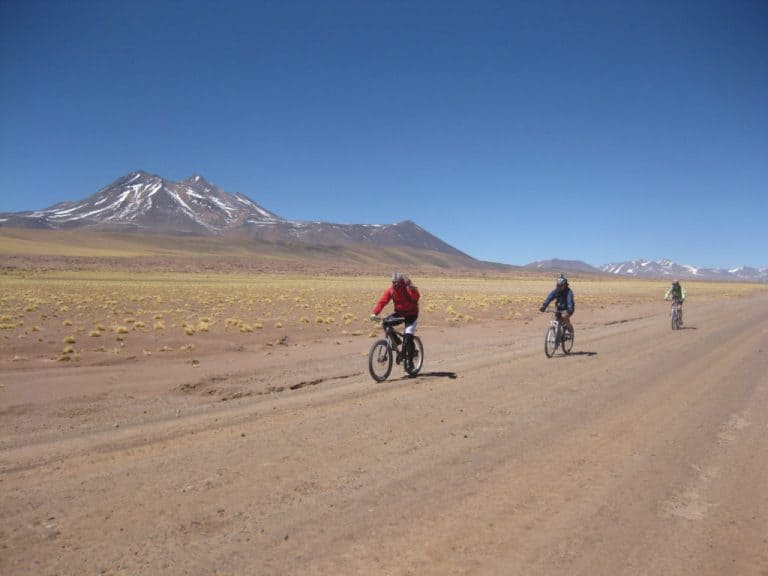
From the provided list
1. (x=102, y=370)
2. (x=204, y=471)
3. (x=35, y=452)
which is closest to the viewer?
(x=204, y=471)

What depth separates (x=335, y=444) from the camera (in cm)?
650

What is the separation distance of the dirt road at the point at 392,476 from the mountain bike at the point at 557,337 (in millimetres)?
2959

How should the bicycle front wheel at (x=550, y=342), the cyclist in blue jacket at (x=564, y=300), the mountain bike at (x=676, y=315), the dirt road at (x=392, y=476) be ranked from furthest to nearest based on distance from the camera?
the mountain bike at (x=676, y=315) < the cyclist in blue jacket at (x=564, y=300) < the bicycle front wheel at (x=550, y=342) < the dirt road at (x=392, y=476)

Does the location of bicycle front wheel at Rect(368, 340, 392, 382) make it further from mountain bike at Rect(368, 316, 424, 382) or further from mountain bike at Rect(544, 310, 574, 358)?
mountain bike at Rect(544, 310, 574, 358)

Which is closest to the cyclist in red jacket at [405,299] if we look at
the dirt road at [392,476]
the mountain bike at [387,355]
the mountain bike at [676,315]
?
the mountain bike at [387,355]

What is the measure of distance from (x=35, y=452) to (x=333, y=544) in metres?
4.48

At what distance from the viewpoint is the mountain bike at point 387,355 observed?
1058 cm

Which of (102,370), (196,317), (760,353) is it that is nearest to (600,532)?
(102,370)

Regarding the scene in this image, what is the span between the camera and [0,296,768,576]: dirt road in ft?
13.0

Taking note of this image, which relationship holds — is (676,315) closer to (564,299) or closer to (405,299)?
(564,299)

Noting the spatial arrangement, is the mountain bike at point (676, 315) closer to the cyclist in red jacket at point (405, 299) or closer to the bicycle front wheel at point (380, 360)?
the cyclist in red jacket at point (405, 299)

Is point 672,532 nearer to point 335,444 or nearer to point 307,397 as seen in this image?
point 335,444

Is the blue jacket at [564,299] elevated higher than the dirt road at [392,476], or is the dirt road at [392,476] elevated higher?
the blue jacket at [564,299]

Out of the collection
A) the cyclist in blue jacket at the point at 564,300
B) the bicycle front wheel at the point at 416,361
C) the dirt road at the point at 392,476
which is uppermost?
the cyclist in blue jacket at the point at 564,300
